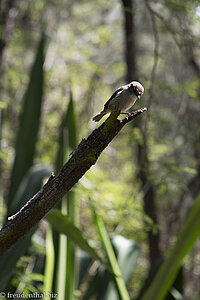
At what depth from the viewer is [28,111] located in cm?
237

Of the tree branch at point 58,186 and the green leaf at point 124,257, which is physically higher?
the tree branch at point 58,186

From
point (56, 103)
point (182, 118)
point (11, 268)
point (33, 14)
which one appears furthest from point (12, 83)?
point (11, 268)

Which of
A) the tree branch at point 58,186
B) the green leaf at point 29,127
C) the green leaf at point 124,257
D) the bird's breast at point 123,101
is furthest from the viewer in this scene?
the green leaf at point 29,127

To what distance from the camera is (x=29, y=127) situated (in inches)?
91.0

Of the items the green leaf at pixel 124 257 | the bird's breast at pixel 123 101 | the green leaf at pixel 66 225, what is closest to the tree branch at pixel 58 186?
the bird's breast at pixel 123 101

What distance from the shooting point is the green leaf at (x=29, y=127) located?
2211 mm

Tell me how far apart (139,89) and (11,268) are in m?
0.75

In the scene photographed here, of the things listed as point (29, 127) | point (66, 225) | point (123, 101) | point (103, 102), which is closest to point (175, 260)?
point (66, 225)

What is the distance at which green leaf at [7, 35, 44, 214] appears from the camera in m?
2.21

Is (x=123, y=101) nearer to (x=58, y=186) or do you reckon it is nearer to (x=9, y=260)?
(x=58, y=186)

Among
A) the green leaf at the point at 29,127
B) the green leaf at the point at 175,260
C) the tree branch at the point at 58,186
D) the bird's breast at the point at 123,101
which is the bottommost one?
the green leaf at the point at 175,260

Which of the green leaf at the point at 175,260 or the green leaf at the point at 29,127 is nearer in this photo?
the green leaf at the point at 175,260

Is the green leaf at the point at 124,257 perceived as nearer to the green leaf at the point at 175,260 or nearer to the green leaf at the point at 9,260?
the green leaf at the point at 175,260

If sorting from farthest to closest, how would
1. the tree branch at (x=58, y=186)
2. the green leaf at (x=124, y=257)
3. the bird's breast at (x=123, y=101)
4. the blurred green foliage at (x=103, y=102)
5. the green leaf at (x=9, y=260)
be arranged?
1. the blurred green foliage at (x=103, y=102)
2. the green leaf at (x=124, y=257)
3. the green leaf at (x=9, y=260)
4. the bird's breast at (x=123, y=101)
5. the tree branch at (x=58, y=186)
